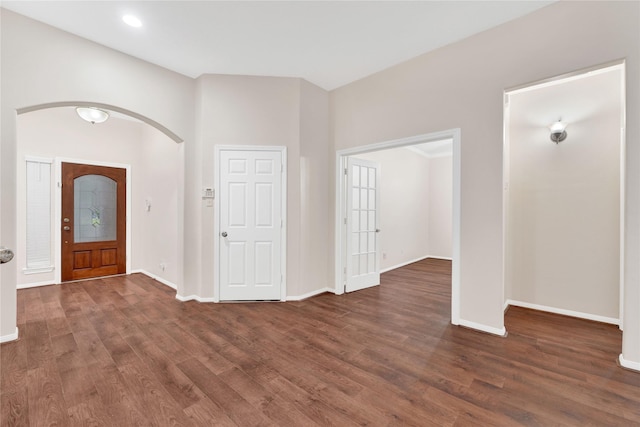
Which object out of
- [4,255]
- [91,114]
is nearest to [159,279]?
[91,114]

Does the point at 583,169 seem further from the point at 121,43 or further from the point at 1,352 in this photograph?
the point at 1,352

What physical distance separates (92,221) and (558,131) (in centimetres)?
746

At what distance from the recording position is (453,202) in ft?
9.93

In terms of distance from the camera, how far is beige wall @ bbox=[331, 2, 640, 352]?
6.98ft

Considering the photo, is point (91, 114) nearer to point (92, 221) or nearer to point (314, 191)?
point (92, 221)

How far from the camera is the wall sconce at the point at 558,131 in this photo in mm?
3270

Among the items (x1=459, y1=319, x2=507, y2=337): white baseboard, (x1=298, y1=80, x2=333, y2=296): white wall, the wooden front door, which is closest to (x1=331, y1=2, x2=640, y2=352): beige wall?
(x1=459, y1=319, x2=507, y2=337): white baseboard

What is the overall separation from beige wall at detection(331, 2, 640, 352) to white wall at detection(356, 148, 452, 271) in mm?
1961

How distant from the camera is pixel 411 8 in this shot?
2.51m

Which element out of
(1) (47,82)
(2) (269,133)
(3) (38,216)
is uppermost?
(1) (47,82)

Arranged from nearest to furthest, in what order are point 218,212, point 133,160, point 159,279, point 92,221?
point 218,212 → point 159,279 → point 92,221 → point 133,160

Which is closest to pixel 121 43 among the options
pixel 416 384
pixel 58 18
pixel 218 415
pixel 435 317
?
pixel 58 18

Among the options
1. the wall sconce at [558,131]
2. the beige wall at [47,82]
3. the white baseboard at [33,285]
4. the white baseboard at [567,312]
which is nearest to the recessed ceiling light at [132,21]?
the beige wall at [47,82]

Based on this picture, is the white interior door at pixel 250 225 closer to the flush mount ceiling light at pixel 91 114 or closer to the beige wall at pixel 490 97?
the beige wall at pixel 490 97
